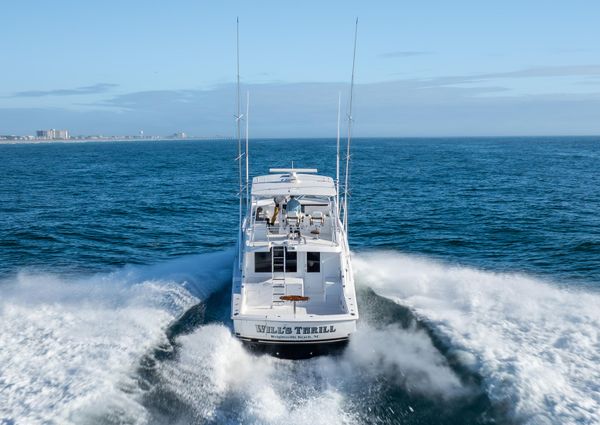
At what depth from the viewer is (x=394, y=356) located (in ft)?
41.6

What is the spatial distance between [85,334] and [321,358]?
22.1 feet

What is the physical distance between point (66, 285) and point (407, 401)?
13.5 metres

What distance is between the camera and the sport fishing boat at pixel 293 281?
1240 centimetres

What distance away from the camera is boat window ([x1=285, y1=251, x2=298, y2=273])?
1452 centimetres

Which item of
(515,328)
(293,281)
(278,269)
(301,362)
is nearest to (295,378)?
(301,362)

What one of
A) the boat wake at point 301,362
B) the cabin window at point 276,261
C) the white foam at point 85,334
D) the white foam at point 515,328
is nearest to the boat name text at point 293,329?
the boat wake at point 301,362

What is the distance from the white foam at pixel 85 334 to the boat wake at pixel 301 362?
4cm

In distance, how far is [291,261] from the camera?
1452cm

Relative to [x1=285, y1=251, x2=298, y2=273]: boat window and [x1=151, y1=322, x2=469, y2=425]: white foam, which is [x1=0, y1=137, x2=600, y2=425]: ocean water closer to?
[x1=151, y1=322, x2=469, y2=425]: white foam

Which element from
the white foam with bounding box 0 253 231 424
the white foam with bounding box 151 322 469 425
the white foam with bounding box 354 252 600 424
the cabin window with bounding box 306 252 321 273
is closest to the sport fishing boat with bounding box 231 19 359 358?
the cabin window with bounding box 306 252 321 273

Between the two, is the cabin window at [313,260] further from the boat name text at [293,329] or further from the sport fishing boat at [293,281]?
the boat name text at [293,329]

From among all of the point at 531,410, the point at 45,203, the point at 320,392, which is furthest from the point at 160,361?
the point at 45,203

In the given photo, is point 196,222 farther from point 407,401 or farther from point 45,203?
point 407,401

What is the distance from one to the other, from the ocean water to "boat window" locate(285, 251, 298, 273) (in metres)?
2.34
